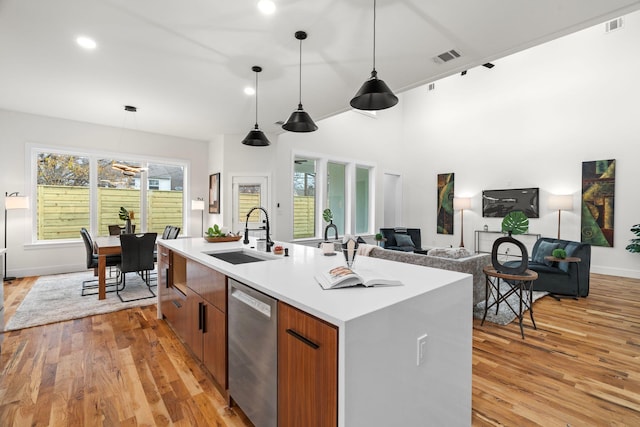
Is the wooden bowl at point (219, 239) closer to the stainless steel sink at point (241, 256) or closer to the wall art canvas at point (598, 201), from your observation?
the stainless steel sink at point (241, 256)

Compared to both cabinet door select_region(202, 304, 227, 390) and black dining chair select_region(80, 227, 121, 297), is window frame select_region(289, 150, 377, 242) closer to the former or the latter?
black dining chair select_region(80, 227, 121, 297)

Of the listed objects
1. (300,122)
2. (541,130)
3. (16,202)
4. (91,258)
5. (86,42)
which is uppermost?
(541,130)

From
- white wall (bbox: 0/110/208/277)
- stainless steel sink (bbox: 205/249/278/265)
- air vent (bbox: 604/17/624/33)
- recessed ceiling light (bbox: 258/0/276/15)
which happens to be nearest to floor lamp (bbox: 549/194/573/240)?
air vent (bbox: 604/17/624/33)

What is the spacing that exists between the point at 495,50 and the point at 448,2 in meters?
1.02

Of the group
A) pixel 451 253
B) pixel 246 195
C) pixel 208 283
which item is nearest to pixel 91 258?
pixel 246 195

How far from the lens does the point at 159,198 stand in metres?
6.50

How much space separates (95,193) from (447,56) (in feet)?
21.2

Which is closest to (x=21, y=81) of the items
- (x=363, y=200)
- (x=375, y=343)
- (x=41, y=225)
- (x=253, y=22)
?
(x=41, y=225)

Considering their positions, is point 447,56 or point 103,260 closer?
point 447,56

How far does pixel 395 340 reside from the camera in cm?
110

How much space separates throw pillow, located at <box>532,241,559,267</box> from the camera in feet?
14.6

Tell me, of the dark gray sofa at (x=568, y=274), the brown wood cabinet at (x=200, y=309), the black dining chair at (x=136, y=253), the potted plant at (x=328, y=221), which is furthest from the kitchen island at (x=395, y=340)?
the dark gray sofa at (x=568, y=274)

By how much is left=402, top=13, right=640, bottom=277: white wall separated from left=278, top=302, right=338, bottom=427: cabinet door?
7041 mm

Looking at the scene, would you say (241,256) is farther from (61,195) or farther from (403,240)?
(61,195)
